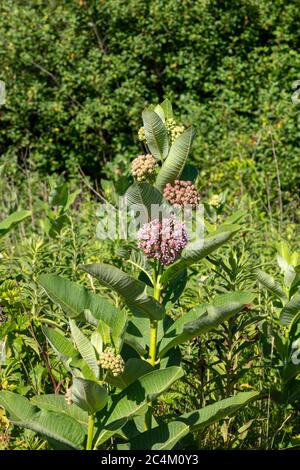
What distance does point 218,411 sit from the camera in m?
2.49

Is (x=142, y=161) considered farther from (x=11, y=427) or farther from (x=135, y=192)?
(x=11, y=427)

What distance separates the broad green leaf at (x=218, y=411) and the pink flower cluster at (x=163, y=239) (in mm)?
453

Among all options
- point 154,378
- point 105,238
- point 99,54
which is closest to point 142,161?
point 154,378

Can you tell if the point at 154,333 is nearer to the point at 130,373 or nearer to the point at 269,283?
the point at 130,373

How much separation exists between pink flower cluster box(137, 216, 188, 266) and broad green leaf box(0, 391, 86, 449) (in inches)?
20.8

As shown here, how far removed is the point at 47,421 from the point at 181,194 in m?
0.75

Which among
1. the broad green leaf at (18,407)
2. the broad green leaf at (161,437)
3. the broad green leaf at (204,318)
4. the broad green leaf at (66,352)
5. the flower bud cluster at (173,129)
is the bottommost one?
the broad green leaf at (161,437)

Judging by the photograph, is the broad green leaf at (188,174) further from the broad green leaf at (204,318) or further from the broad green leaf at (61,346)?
the broad green leaf at (61,346)

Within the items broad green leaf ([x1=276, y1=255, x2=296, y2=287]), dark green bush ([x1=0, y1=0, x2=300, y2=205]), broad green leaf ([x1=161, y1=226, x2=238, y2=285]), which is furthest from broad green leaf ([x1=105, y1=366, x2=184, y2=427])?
dark green bush ([x1=0, y1=0, x2=300, y2=205])

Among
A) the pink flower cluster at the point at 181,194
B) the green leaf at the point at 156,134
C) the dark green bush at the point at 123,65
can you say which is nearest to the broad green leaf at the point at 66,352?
the pink flower cluster at the point at 181,194

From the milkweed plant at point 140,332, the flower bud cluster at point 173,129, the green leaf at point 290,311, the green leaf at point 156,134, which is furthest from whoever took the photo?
the green leaf at point 290,311

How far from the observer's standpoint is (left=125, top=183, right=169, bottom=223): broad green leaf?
2479 millimetres

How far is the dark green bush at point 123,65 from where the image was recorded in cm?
964

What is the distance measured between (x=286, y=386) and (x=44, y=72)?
7546 millimetres
